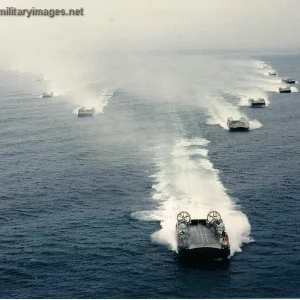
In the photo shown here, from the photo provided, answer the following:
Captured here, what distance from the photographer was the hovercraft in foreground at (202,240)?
7750 cm

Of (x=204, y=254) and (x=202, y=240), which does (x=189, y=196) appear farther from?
(x=204, y=254)

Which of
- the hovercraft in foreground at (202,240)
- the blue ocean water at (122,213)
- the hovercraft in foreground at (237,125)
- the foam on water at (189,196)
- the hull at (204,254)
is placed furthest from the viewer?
the hovercraft in foreground at (237,125)

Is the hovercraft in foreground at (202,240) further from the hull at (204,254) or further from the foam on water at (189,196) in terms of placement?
the foam on water at (189,196)

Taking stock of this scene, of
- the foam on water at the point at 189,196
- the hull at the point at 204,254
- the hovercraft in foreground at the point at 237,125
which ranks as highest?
the hovercraft in foreground at the point at 237,125

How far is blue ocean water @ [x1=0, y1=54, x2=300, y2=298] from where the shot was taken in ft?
235

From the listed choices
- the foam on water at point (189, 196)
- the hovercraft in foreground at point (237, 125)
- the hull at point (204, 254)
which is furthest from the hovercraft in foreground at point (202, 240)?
the hovercraft in foreground at point (237, 125)

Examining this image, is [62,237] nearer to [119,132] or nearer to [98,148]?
[98,148]

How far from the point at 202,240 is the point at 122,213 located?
22.4m

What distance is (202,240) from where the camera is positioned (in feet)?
269

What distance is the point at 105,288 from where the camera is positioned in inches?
2783

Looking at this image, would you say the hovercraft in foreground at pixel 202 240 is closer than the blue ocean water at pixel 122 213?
No

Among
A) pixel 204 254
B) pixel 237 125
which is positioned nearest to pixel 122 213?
pixel 204 254

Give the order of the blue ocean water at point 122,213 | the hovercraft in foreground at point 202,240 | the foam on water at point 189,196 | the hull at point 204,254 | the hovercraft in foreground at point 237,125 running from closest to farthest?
the blue ocean water at point 122,213
the hull at point 204,254
the hovercraft in foreground at point 202,240
the foam on water at point 189,196
the hovercraft in foreground at point 237,125

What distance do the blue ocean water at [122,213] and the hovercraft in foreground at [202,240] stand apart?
8.04ft
